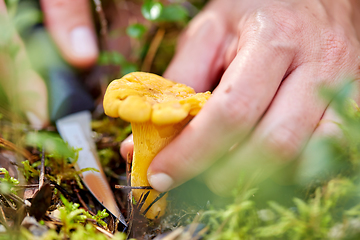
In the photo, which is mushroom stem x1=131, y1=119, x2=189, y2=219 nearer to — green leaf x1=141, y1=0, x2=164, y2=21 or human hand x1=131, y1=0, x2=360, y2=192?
human hand x1=131, y1=0, x2=360, y2=192

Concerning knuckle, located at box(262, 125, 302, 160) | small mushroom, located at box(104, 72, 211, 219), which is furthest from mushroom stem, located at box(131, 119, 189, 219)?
knuckle, located at box(262, 125, 302, 160)

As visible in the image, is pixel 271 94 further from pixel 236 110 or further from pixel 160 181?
pixel 160 181

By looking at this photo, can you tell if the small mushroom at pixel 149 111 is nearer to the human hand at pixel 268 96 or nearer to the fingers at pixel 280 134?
the human hand at pixel 268 96

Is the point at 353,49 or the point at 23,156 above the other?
the point at 353,49

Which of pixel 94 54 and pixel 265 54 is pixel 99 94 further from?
pixel 265 54

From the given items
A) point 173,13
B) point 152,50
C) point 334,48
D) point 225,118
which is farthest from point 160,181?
point 152,50

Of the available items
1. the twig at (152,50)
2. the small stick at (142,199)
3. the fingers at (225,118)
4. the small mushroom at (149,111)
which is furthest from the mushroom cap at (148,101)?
the twig at (152,50)

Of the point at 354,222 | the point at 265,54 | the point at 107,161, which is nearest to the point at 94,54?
the point at 107,161
